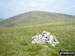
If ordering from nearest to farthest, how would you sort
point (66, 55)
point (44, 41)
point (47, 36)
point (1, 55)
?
point (1, 55), point (66, 55), point (44, 41), point (47, 36)

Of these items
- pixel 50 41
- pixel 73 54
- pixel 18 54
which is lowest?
pixel 73 54

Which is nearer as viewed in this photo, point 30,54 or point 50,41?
point 30,54

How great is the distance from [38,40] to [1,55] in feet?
31.5

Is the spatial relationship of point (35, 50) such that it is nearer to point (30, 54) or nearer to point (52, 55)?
point (30, 54)

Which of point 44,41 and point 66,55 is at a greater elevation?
point 44,41

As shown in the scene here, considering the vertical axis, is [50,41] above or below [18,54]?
above

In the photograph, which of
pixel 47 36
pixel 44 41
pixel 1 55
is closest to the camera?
pixel 1 55

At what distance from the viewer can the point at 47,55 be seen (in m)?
15.7

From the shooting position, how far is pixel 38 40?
872 inches

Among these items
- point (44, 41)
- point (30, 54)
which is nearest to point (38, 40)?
point (44, 41)

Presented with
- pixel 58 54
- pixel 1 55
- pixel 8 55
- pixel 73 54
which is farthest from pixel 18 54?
pixel 73 54

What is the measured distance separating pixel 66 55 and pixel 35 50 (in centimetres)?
602

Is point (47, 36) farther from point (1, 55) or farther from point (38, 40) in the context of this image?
point (1, 55)

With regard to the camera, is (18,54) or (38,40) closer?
(18,54)
